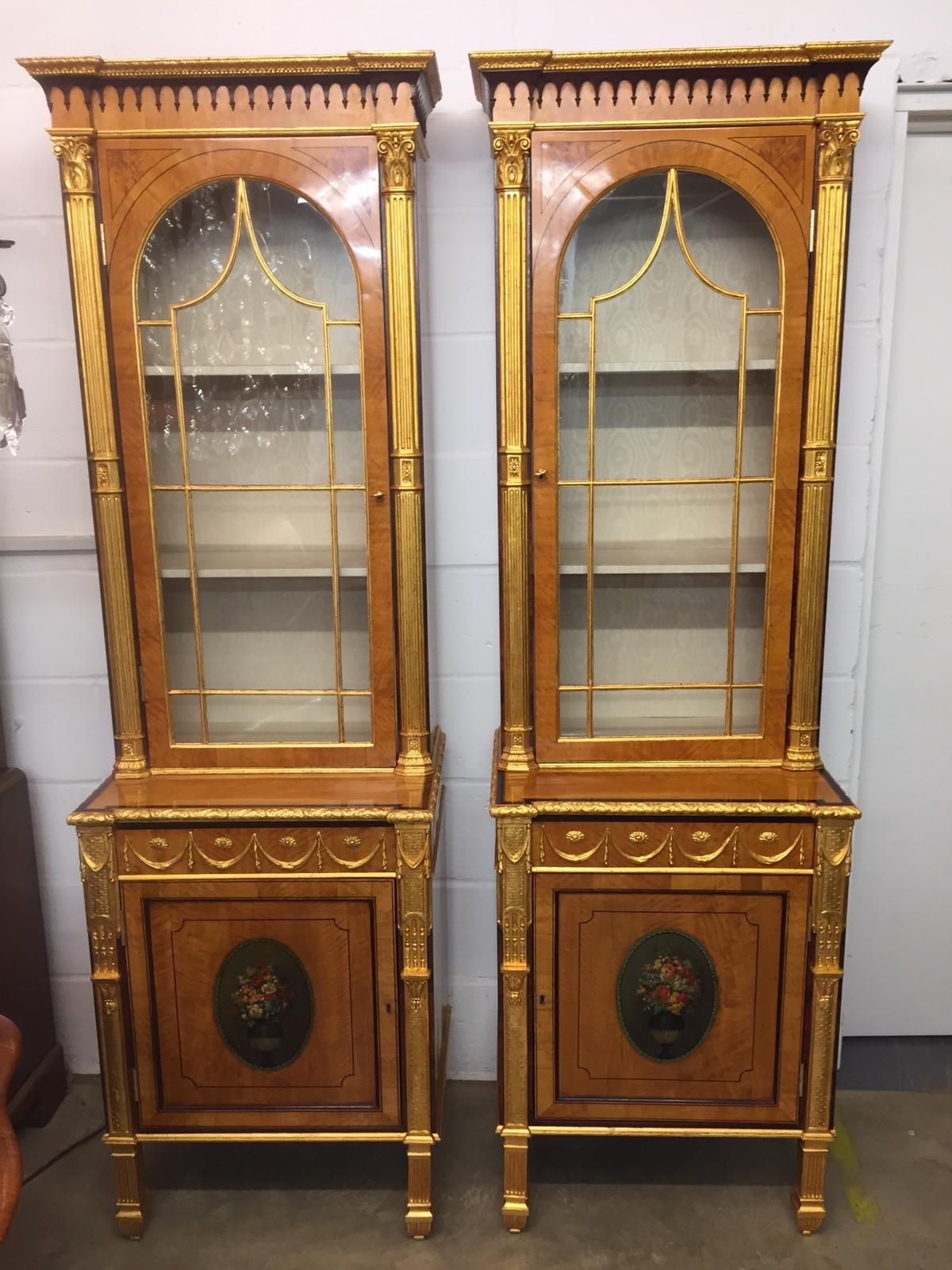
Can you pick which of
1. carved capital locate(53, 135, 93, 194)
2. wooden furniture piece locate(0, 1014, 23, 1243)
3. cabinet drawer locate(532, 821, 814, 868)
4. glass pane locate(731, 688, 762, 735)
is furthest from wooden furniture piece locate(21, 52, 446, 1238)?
glass pane locate(731, 688, 762, 735)

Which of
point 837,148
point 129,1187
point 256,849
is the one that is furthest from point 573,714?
point 129,1187

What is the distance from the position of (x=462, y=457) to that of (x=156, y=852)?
1045 millimetres

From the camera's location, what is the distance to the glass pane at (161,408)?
183cm

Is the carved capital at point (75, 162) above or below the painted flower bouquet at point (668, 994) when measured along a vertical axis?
above

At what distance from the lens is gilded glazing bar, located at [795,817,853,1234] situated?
1.79 meters

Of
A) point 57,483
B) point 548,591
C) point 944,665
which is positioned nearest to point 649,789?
point 548,591

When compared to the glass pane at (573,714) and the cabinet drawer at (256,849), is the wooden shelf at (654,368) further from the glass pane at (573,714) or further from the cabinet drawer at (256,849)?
the cabinet drawer at (256,849)

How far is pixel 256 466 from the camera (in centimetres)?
192

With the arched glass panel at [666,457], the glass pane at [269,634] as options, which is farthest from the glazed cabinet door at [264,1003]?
the arched glass panel at [666,457]

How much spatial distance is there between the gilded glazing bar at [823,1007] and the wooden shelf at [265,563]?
102 centimetres

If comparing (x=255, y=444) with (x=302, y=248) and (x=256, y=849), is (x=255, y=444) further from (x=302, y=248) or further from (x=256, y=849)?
(x=256, y=849)

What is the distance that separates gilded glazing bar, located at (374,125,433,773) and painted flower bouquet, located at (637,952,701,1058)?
23.5 inches

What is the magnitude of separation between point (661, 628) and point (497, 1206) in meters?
1.25

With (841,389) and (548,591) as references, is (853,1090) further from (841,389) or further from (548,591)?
(841,389)
